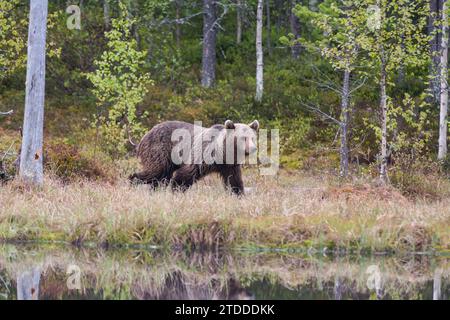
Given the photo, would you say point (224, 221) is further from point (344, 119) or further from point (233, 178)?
point (344, 119)

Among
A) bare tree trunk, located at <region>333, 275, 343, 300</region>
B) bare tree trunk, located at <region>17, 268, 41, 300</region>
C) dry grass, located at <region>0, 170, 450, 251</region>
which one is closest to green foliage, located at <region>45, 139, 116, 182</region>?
dry grass, located at <region>0, 170, 450, 251</region>

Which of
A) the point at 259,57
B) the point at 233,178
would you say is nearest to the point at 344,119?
the point at 233,178

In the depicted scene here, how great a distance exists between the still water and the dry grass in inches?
10.7

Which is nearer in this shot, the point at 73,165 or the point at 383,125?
the point at 383,125

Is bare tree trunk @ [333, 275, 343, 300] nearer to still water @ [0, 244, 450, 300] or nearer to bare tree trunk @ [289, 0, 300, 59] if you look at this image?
still water @ [0, 244, 450, 300]

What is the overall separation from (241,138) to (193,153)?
0.90 meters

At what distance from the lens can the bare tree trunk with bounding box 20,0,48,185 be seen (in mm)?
14617

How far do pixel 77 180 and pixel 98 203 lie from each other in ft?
9.88

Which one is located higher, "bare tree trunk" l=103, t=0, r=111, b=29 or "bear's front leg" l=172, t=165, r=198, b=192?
"bare tree trunk" l=103, t=0, r=111, b=29

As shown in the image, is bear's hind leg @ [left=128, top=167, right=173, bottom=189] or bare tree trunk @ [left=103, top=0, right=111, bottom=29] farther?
bare tree trunk @ [left=103, top=0, right=111, bottom=29]

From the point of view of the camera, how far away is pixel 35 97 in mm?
14875

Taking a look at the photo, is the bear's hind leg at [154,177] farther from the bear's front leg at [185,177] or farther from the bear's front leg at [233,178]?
the bear's front leg at [233,178]

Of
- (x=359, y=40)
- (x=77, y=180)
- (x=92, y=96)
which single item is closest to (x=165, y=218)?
(x=77, y=180)
